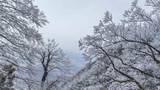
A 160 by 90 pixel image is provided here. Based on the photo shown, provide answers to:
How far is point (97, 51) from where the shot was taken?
40.7 ft

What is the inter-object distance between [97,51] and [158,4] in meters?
3.40

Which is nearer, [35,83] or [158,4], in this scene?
[35,83]

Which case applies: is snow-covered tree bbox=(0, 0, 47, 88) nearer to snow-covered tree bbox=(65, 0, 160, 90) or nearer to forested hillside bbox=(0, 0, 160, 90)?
forested hillside bbox=(0, 0, 160, 90)

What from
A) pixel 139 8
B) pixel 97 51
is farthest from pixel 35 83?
pixel 139 8

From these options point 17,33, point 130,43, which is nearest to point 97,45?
point 130,43

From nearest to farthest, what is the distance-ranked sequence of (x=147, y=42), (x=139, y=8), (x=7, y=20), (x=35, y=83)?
(x=7, y=20) < (x=35, y=83) < (x=147, y=42) < (x=139, y=8)

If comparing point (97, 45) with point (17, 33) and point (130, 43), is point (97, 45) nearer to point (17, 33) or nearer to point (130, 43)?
point (130, 43)

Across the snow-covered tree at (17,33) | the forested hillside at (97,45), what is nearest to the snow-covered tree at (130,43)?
the forested hillside at (97,45)

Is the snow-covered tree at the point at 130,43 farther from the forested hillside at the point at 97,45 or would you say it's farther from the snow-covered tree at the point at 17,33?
the snow-covered tree at the point at 17,33

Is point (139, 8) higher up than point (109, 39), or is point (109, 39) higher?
point (139, 8)

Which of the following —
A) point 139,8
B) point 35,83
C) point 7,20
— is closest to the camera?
point 7,20

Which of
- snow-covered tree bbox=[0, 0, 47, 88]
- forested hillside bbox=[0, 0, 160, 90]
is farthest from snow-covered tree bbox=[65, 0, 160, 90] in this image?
snow-covered tree bbox=[0, 0, 47, 88]

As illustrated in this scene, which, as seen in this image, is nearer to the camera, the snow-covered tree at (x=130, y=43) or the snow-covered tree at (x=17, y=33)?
the snow-covered tree at (x=17, y=33)

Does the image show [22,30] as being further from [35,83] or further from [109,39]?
[109,39]
